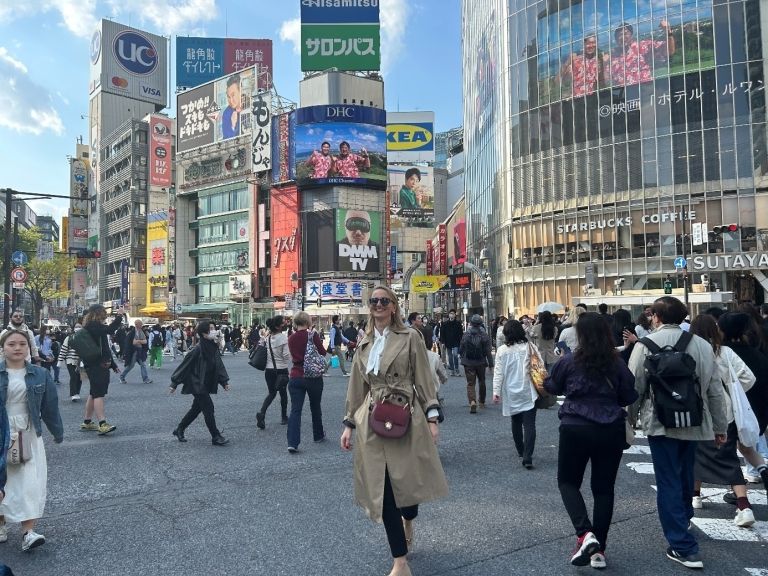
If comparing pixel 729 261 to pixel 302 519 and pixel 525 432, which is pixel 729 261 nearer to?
pixel 525 432

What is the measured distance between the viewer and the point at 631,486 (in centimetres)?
625

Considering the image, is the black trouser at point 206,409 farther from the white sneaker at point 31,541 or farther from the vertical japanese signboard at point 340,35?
the vertical japanese signboard at point 340,35

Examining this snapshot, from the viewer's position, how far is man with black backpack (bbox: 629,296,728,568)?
416 centimetres

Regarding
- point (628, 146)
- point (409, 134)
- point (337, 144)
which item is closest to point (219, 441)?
point (628, 146)

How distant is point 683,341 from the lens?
4.27 meters

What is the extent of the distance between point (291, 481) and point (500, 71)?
44.5 m

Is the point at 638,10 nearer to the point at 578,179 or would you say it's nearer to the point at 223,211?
the point at 578,179

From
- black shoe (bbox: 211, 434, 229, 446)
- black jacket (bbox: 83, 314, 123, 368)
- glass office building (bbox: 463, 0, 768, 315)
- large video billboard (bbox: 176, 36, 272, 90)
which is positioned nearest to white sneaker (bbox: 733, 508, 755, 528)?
black shoe (bbox: 211, 434, 229, 446)

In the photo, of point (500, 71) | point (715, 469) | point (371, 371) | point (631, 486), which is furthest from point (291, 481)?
point (500, 71)

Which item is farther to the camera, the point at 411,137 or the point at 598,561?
the point at 411,137

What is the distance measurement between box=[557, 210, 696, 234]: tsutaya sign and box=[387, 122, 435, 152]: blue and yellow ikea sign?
5609 cm

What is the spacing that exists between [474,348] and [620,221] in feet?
102

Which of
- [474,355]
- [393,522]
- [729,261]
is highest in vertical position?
[729,261]

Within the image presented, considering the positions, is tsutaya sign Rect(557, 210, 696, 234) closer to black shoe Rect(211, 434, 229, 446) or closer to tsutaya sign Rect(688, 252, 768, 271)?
tsutaya sign Rect(688, 252, 768, 271)
